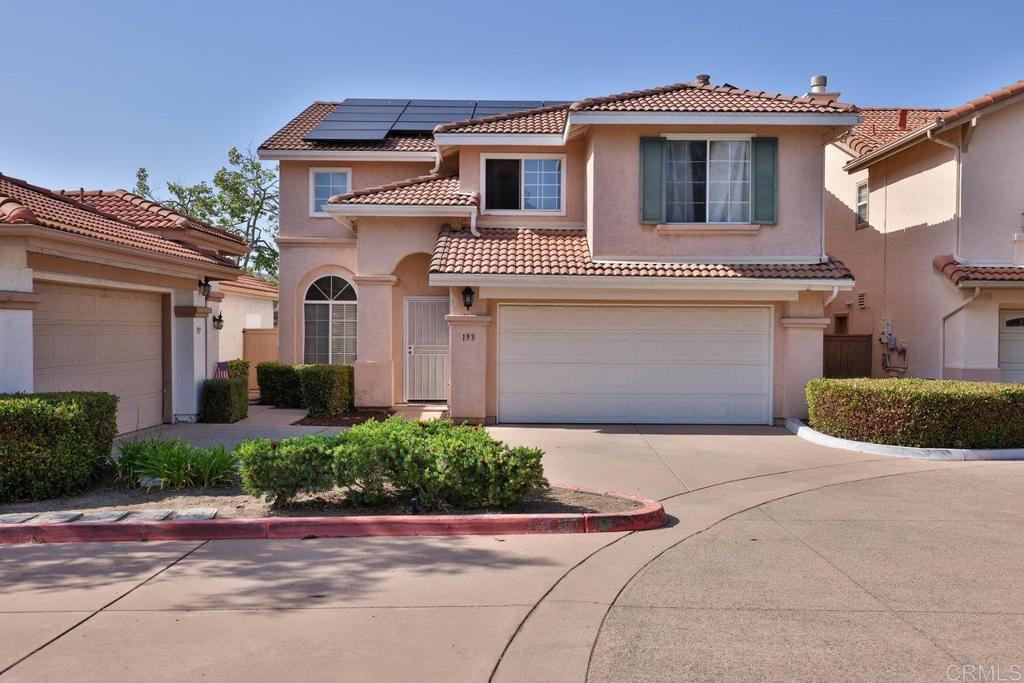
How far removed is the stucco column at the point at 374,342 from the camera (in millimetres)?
16641

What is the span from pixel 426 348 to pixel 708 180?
7430 mm

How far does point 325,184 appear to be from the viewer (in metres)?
20.3

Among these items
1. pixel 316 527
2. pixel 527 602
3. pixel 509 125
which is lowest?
pixel 527 602

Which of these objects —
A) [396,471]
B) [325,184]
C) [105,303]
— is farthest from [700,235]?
[105,303]

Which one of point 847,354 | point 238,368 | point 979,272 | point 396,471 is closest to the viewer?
point 396,471

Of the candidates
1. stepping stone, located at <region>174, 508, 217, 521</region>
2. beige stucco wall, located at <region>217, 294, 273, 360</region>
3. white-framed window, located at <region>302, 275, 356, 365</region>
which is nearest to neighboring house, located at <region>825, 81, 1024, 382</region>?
white-framed window, located at <region>302, 275, 356, 365</region>

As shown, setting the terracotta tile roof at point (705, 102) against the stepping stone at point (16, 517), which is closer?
the stepping stone at point (16, 517)

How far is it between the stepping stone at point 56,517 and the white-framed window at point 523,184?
10.5 meters

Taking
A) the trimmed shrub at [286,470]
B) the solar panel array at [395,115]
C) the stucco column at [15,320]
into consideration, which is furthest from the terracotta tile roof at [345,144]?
the trimmed shrub at [286,470]

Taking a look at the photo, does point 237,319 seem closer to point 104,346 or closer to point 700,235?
point 104,346

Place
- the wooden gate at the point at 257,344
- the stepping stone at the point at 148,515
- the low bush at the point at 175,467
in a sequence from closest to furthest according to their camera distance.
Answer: the stepping stone at the point at 148,515, the low bush at the point at 175,467, the wooden gate at the point at 257,344

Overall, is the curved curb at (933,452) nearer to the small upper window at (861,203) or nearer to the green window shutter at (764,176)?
the green window shutter at (764,176)

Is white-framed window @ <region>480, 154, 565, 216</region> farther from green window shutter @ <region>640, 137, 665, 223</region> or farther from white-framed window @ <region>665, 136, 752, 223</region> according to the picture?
white-framed window @ <region>665, 136, 752, 223</region>

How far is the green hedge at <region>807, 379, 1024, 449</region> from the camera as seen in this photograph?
11.8 metres
